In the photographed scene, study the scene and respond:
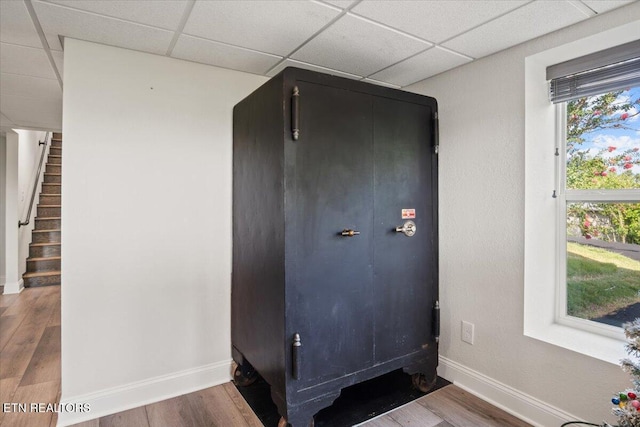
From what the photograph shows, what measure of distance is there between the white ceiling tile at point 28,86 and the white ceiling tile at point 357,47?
74.3 inches

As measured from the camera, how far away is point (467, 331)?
218cm

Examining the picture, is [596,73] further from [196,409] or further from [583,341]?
[196,409]

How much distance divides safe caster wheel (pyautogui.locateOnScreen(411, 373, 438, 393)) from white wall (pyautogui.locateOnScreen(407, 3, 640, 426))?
0.19 metres

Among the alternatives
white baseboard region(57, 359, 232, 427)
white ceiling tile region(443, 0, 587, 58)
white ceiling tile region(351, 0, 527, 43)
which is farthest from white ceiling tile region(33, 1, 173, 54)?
white baseboard region(57, 359, 232, 427)

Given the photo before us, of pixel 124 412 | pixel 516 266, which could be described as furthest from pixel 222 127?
pixel 516 266

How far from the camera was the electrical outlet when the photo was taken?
215 centimetres

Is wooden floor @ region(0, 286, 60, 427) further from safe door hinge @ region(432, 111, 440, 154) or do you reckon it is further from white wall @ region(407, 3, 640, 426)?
safe door hinge @ region(432, 111, 440, 154)

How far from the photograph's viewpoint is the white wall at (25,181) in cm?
455

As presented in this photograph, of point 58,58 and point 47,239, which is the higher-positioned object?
point 58,58

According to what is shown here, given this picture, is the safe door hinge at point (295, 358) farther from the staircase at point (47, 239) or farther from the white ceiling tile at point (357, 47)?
the staircase at point (47, 239)

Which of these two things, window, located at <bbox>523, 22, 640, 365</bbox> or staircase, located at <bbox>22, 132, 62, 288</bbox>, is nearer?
window, located at <bbox>523, 22, 640, 365</bbox>

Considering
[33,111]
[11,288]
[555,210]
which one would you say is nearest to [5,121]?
[33,111]

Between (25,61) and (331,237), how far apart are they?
7.08 feet

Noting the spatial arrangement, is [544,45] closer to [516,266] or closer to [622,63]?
[622,63]
